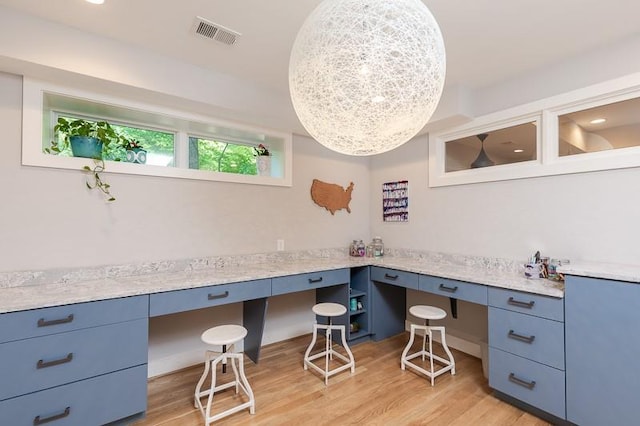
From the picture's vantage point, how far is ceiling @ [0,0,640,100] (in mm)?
1745

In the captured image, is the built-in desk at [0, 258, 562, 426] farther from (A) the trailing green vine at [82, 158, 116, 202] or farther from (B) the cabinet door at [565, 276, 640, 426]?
(A) the trailing green vine at [82, 158, 116, 202]

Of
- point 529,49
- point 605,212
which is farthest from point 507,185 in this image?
point 529,49

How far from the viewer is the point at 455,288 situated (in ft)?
7.94

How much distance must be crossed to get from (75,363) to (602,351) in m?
2.90

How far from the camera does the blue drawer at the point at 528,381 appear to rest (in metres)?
1.86

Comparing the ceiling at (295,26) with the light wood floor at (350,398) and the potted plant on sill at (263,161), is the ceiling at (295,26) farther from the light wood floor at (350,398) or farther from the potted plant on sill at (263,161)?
the light wood floor at (350,398)

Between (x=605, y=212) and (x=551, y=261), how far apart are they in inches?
18.7

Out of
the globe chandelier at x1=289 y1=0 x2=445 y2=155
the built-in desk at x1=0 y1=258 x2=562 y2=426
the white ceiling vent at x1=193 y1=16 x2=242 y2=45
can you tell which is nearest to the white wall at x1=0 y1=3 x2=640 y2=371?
the built-in desk at x1=0 y1=258 x2=562 y2=426

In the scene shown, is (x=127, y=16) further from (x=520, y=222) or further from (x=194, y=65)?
(x=520, y=222)

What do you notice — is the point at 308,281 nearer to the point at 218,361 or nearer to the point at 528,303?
the point at 218,361

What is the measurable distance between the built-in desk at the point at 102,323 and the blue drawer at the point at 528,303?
0.14ft

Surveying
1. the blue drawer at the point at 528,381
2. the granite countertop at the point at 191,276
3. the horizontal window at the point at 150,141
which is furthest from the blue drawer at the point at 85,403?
the blue drawer at the point at 528,381

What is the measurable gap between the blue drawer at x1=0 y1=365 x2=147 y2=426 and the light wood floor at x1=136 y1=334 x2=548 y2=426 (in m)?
0.21

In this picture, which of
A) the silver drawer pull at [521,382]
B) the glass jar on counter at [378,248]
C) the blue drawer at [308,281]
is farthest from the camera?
the glass jar on counter at [378,248]
